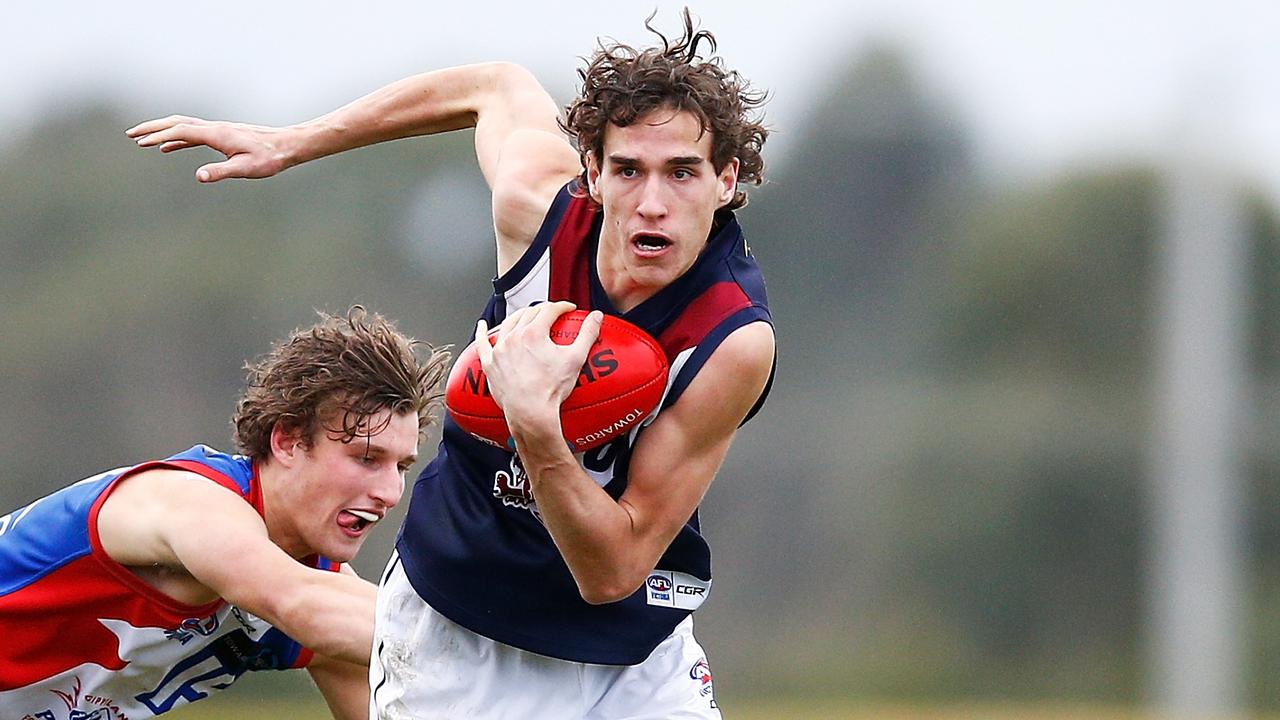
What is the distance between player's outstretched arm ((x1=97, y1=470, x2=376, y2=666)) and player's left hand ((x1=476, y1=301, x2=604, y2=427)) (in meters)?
1.05

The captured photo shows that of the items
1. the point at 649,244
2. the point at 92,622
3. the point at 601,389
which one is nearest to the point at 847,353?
the point at 92,622

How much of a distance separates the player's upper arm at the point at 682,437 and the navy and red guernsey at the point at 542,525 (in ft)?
0.17

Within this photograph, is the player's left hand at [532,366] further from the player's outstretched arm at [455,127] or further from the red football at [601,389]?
the player's outstretched arm at [455,127]

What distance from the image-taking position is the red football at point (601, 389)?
368 centimetres

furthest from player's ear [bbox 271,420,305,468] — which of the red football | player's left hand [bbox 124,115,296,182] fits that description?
the red football

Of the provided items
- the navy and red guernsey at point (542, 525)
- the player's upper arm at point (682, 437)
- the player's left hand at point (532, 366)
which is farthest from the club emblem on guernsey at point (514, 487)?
the player's left hand at point (532, 366)

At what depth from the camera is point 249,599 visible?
4.29 meters

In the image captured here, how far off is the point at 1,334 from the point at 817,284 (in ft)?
31.1

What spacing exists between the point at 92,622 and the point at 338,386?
0.93 m

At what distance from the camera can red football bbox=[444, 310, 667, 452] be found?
A: 145 inches

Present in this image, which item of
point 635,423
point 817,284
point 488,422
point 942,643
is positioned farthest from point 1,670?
point 817,284

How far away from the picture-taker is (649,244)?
3.76 m

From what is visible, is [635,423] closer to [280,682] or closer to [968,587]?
[280,682]

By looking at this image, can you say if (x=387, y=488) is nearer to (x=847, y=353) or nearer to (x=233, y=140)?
(x=233, y=140)
